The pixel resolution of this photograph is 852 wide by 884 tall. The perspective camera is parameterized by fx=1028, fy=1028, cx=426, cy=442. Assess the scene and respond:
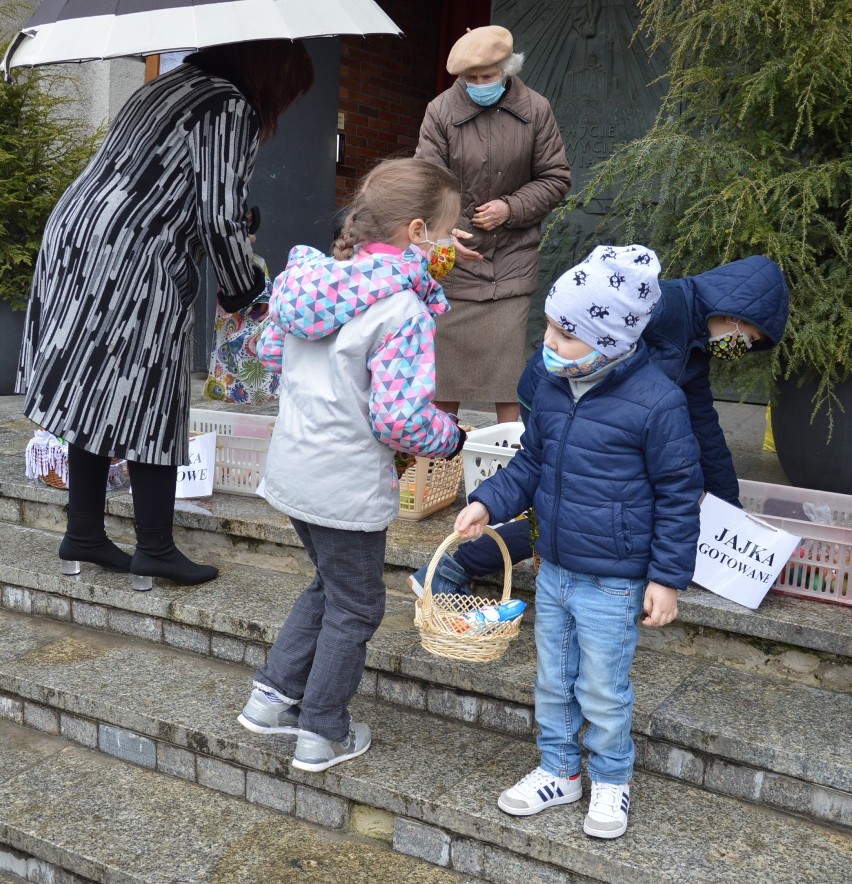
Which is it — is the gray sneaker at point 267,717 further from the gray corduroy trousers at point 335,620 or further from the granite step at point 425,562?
the granite step at point 425,562

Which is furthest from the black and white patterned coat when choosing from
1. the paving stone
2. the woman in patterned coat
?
the paving stone

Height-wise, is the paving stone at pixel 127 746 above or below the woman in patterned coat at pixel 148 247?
below

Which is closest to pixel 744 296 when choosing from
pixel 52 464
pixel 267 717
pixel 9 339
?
pixel 267 717

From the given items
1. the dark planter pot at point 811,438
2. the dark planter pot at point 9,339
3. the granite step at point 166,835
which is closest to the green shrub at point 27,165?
the dark planter pot at point 9,339

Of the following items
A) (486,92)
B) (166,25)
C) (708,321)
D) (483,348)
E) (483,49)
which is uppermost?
(483,49)

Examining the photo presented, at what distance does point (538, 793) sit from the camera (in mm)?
2434

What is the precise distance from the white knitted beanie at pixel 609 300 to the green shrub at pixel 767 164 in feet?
4.73

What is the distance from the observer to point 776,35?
3.68m

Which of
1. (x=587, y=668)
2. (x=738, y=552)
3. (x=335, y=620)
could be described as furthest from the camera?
(x=738, y=552)

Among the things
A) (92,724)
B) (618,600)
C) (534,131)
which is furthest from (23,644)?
(534,131)

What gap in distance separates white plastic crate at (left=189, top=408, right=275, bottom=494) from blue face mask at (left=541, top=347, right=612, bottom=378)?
6.12 ft

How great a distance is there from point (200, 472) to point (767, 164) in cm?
238

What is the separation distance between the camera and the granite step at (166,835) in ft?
8.14

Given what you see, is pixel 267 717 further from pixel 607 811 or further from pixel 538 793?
pixel 607 811
